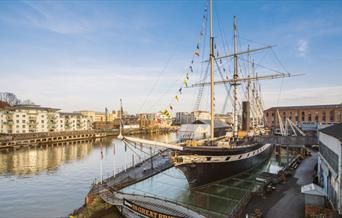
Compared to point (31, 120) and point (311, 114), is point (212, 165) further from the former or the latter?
point (31, 120)

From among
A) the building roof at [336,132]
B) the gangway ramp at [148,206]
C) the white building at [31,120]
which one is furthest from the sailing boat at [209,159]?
the white building at [31,120]

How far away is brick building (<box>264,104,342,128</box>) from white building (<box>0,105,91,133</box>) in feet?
249

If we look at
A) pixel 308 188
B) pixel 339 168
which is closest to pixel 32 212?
pixel 308 188

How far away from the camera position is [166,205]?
1260 cm

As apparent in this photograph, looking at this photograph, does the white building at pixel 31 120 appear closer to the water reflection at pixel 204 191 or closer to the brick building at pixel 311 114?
the water reflection at pixel 204 191

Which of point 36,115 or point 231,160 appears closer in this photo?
point 231,160

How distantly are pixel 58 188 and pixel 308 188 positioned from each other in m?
24.0

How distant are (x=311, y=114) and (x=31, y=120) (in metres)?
97.9

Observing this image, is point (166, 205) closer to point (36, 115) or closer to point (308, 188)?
point (308, 188)

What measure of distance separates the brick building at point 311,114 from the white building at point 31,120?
2986 inches

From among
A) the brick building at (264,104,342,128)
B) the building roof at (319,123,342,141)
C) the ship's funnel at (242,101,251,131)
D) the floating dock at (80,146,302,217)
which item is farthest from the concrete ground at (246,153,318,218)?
the brick building at (264,104,342,128)

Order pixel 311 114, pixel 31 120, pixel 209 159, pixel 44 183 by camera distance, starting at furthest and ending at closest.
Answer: pixel 311 114
pixel 31 120
pixel 44 183
pixel 209 159

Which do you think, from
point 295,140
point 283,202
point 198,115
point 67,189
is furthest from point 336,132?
point 67,189

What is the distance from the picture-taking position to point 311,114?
67625mm
